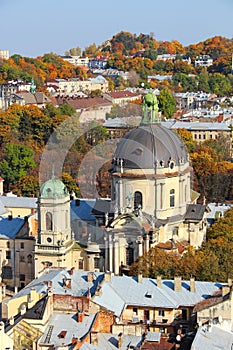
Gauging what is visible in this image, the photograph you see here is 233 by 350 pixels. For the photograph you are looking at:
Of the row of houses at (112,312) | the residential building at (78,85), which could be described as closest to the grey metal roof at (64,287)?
the row of houses at (112,312)

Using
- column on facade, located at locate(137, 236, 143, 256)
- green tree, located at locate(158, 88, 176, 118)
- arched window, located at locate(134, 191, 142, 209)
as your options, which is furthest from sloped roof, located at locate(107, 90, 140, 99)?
column on facade, located at locate(137, 236, 143, 256)

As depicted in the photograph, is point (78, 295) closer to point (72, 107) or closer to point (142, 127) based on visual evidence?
point (142, 127)

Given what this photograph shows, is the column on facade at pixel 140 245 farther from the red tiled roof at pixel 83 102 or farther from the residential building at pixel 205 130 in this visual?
the red tiled roof at pixel 83 102

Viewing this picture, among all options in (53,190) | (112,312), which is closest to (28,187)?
(53,190)

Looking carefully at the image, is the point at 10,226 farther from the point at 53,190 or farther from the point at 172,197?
the point at 172,197

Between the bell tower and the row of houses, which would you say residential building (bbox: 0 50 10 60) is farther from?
the row of houses
